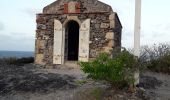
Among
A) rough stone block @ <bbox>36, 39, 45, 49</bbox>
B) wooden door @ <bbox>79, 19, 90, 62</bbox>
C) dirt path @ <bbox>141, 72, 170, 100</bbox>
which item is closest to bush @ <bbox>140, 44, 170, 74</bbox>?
dirt path @ <bbox>141, 72, 170, 100</bbox>

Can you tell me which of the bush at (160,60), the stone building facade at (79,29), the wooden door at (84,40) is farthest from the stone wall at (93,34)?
the bush at (160,60)

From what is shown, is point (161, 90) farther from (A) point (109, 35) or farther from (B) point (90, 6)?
(B) point (90, 6)

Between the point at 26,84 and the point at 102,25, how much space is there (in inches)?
184

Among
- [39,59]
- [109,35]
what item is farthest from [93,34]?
[39,59]

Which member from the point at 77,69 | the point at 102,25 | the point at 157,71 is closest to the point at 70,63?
the point at 77,69

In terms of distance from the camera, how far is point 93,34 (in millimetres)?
14492

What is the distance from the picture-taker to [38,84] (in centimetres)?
1110

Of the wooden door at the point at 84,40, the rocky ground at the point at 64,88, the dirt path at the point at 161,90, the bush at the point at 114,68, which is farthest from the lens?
the wooden door at the point at 84,40

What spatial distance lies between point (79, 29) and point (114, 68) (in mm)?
5890

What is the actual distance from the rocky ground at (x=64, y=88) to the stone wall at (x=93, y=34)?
2146 mm

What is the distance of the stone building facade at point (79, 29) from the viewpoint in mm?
14328

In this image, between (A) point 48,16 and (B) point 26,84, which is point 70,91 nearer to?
(B) point 26,84

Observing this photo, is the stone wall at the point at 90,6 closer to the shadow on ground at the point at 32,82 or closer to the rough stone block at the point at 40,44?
the rough stone block at the point at 40,44

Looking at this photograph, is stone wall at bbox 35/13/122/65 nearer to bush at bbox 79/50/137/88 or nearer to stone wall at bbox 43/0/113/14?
stone wall at bbox 43/0/113/14
